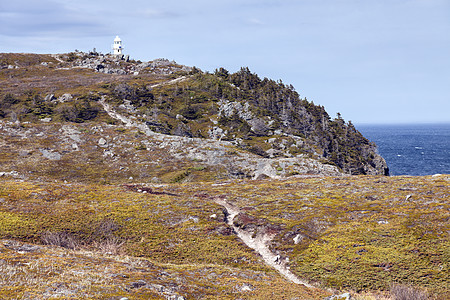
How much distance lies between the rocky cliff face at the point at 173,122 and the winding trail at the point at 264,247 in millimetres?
24485

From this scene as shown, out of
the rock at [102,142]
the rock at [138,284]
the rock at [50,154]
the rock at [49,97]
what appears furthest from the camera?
the rock at [49,97]

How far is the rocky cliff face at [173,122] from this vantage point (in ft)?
192

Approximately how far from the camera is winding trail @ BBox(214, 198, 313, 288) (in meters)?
22.0

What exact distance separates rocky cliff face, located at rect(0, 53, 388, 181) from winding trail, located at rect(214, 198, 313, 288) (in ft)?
80.3

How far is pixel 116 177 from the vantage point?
171ft

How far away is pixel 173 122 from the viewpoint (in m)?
110

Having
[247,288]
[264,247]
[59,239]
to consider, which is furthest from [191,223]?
[247,288]

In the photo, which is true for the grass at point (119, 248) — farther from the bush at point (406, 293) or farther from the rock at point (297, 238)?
the bush at point (406, 293)

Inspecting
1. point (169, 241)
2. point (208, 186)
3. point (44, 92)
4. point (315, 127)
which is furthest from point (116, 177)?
point (315, 127)

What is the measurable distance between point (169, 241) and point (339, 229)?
49.3ft

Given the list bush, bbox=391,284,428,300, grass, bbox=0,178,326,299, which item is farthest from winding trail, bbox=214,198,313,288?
bush, bbox=391,284,428,300

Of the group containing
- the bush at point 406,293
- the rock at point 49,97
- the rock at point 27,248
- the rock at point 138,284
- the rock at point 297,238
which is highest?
the rock at point 49,97

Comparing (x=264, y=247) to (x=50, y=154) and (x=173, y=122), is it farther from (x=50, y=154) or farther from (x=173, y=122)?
(x=173, y=122)

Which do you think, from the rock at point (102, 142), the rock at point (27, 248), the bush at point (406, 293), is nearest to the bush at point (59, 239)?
the rock at point (27, 248)
